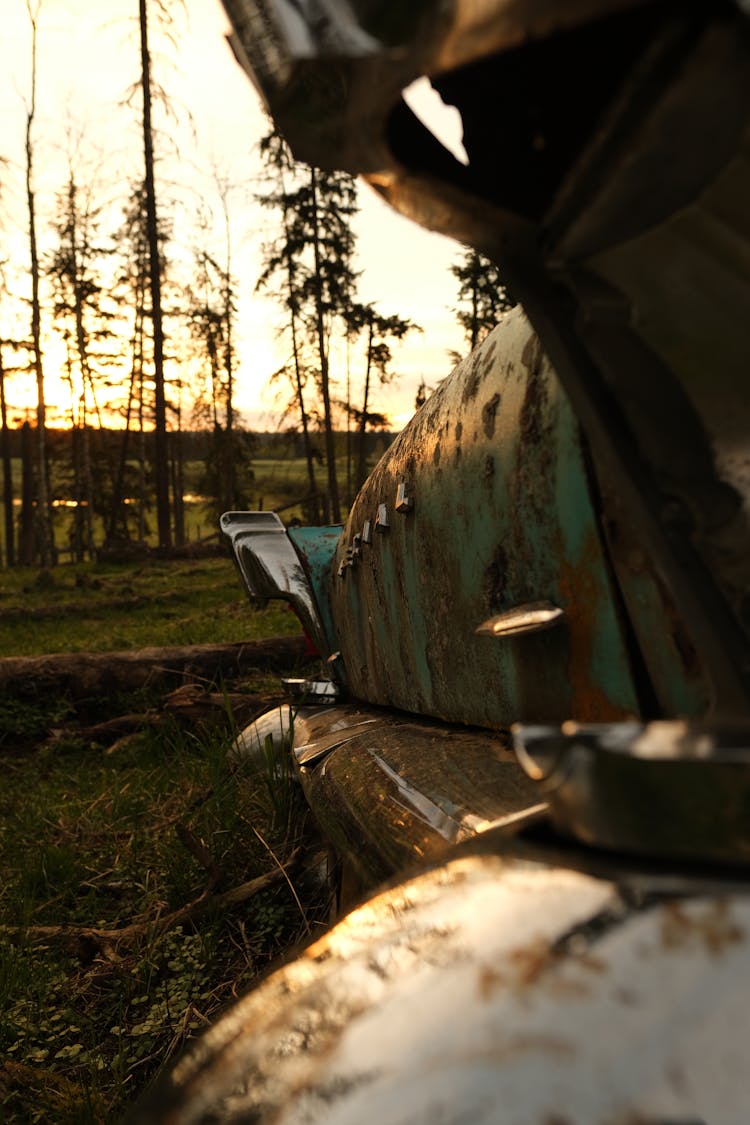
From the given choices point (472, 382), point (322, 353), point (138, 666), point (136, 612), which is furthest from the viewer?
point (322, 353)

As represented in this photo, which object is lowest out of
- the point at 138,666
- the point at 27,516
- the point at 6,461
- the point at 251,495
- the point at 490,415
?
the point at 138,666

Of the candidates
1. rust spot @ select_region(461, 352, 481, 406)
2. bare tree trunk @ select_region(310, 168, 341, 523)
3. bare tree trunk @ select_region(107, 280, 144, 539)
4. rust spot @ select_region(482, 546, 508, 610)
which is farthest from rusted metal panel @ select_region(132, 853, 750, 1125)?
bare tree trunk @ select_region(107, 280, 144, 539)

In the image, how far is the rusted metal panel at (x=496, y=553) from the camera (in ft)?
4.17

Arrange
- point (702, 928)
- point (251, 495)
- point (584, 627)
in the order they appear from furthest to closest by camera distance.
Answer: point (251, 495) < point (584, 627) < point (702, 928)

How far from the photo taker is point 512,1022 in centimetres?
47

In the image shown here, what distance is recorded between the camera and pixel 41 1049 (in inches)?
83.7

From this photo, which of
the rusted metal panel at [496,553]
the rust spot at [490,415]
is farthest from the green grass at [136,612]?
the rust spot at [490,415]

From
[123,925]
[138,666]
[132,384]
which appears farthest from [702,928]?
[132,384]

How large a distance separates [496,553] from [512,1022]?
1.06 meters

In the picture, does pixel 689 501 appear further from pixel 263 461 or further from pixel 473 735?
pixel 263 461

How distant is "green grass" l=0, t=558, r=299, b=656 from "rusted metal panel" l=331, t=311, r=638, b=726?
6372 mm

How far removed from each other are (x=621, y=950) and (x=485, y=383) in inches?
47.9

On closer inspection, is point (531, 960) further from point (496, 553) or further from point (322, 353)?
point (322, 353)

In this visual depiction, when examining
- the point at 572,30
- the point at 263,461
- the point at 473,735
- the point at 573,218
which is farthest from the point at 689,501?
the point at 263,461
